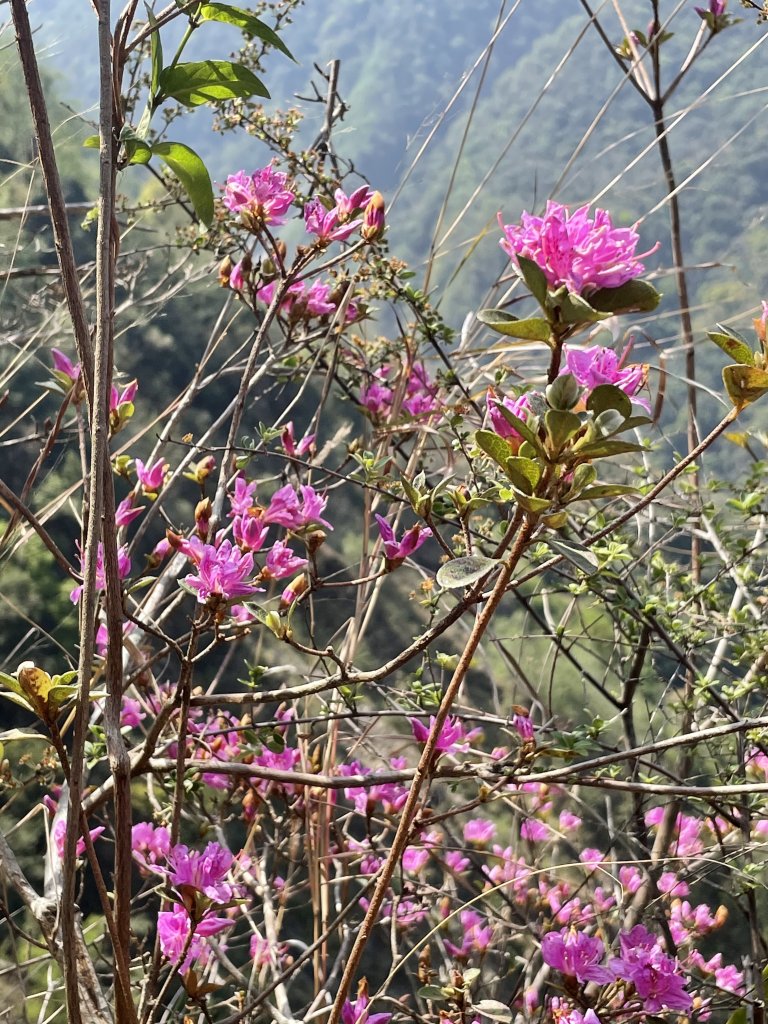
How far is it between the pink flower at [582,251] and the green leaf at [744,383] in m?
0.08

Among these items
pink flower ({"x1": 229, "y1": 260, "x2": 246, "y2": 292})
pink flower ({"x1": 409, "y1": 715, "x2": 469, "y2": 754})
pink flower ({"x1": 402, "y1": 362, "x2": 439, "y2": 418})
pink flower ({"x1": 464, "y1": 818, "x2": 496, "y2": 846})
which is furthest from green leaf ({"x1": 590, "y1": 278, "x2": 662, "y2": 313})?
pink flower ({"x1": 464, "y1": 818, "x2": 496, "y2": 846})

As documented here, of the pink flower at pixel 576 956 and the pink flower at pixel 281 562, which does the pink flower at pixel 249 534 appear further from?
the pink flower at pixel 576 956

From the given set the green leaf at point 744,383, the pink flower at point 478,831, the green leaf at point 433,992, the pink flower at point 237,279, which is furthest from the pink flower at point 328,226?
the pink flower at point 478,831

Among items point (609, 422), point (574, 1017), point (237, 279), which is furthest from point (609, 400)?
point (237, 279)

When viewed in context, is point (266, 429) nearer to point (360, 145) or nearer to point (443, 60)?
point (360, 145)

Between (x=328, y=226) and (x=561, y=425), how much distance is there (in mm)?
569

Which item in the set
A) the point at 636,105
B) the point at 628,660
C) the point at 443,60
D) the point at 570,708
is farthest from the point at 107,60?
the point at 443,60

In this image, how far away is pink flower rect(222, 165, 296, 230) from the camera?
2.89ft

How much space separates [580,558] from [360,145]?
22.7 m

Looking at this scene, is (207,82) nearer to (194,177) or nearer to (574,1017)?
(194,177)

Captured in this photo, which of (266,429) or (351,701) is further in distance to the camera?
(266,429)

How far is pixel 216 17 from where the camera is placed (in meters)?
0.56

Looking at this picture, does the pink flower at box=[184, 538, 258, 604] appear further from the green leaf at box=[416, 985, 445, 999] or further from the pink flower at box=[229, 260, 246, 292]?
the pink flower at box=[229, 260, 246, 292]

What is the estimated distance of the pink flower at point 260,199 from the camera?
0.88 m
